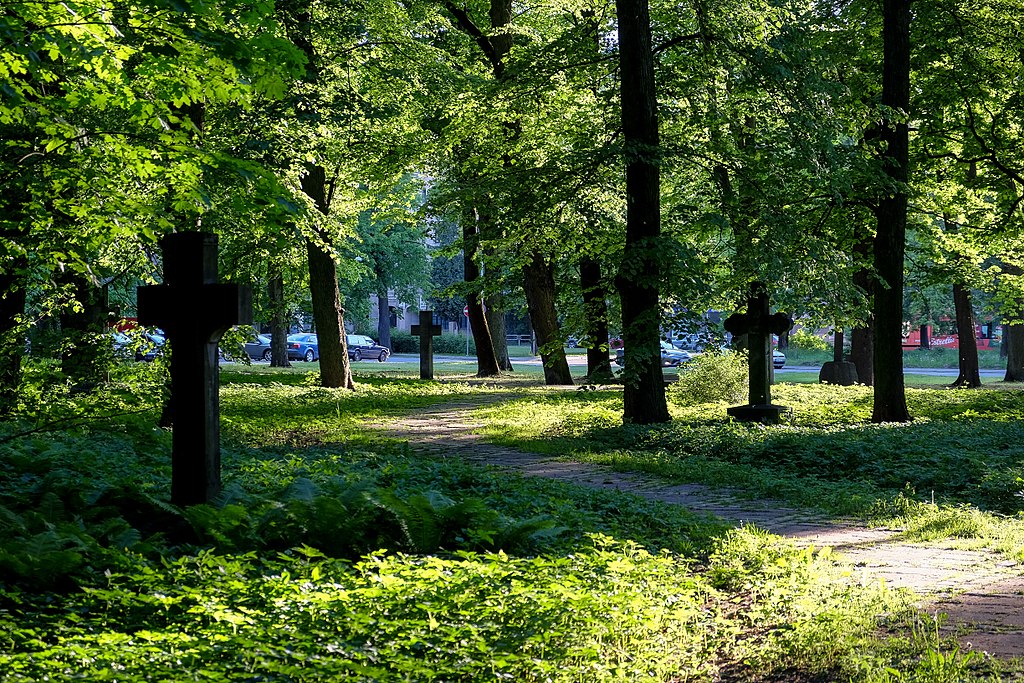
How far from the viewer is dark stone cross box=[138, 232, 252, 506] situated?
7.68m

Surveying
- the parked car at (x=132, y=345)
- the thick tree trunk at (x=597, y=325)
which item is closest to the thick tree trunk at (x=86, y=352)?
the parked car at (x=132, y=345)

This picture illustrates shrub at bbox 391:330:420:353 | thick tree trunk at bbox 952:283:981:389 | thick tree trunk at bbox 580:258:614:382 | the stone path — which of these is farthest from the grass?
the stone path

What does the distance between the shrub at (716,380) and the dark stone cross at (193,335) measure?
14393mm

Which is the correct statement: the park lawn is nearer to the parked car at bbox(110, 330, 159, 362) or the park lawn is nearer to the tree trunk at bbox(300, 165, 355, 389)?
the parked car at bbox(110, 330, 159, 362)

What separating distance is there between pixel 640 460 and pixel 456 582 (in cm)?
734

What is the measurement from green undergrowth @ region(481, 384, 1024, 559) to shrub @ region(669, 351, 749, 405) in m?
2.05

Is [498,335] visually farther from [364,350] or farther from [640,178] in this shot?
[364,350]

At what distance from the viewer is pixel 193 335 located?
25.4 feet

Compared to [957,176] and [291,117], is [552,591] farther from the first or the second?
[957,176]

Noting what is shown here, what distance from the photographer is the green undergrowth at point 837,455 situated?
9.20 metres

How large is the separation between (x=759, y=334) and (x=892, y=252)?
2.49 meters

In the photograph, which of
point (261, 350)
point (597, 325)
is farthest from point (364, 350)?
point (597, 325)

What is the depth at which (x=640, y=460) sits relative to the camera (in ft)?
41.2

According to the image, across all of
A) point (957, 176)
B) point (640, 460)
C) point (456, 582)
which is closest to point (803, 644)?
point (456, 582)
